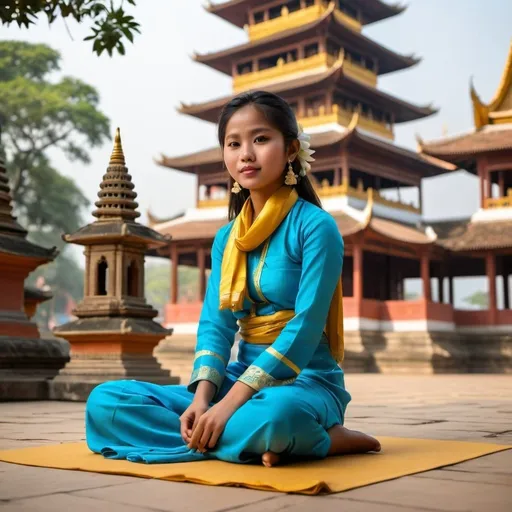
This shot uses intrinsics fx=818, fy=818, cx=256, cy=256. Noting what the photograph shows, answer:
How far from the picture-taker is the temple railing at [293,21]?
25.6m

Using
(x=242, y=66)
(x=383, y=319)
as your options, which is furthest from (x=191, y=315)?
(x=242, y=66)

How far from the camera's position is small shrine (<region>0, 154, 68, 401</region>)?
8.28 m

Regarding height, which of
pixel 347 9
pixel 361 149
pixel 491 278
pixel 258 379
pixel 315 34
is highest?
pixel 347 9

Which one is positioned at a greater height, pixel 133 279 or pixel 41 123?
pixel 41 123

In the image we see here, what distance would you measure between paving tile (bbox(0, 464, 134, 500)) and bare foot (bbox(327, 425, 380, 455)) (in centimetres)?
91

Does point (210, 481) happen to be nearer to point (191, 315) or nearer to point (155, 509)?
point (155, 509)

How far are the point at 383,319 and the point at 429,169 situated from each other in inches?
267

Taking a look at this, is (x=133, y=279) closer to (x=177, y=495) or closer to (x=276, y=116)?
(x=276, y=116)

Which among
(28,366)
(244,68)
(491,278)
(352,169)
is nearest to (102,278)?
(28,366)

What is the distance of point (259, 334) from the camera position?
351 cm

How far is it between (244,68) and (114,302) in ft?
67.6

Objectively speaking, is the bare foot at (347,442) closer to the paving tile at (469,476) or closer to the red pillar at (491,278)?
the paving tile at (469,476)

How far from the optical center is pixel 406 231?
22.5m

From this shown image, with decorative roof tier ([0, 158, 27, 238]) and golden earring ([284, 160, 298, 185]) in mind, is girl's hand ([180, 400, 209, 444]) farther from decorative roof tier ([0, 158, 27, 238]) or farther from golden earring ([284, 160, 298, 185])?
decorative roof tier ([0, 158, 27, 238])
